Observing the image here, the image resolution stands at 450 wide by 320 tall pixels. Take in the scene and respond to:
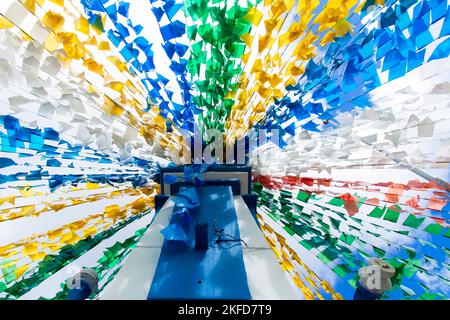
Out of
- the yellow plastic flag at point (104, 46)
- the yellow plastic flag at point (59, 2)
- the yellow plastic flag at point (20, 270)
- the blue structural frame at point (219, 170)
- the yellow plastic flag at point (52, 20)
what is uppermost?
the yellow plastic flag at point (59, 2)

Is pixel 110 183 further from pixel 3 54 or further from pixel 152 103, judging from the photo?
pixel 3 54

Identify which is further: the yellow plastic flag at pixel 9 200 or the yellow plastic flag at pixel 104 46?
the yellow plastic flag at pixel 9 200

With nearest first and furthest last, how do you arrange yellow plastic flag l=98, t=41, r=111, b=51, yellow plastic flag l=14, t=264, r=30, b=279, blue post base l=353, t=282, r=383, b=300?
1. blue post base l=353, t=282, r=383, b=300
2. yellow plastic flag l=98, t=41, r=111, b=51
3. yellow plastic flag l=14, t=264, r=30, b=279

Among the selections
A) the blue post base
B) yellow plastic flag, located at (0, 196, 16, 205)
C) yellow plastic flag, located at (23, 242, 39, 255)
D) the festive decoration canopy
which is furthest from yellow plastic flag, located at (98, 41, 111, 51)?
the blue post base

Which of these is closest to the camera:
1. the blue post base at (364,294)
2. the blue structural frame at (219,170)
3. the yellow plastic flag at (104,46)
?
the blue post base at (364,294)

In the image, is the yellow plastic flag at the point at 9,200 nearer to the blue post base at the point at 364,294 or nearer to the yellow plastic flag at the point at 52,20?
the yellow plastic flag at the point at 52,20

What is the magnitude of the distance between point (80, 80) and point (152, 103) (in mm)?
506

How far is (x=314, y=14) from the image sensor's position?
3.24 ft

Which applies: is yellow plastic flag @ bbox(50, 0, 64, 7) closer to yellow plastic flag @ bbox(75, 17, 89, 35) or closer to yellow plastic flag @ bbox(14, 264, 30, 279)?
yellow plastic flag @ bbox(75, 17, 89, 35)

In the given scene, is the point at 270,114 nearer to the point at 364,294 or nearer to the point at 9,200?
the point at 364,294

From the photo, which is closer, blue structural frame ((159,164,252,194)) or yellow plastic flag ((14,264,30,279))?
yellow plastic flag ((14,264,30,279))

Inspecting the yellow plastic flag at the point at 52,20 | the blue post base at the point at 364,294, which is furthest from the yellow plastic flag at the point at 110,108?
the blue post base at the point at 364,294
